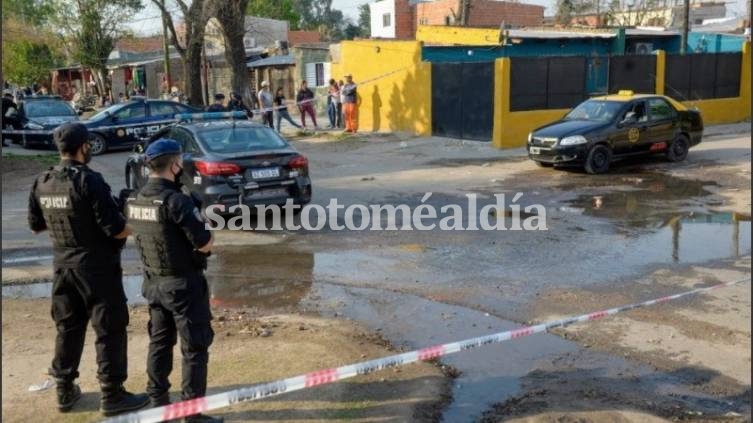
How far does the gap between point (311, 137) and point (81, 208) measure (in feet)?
61.0

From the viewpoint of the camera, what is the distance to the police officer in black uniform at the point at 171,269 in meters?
4.22

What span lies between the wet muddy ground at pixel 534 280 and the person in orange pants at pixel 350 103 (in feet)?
31.1

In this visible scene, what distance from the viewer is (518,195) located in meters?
12.8

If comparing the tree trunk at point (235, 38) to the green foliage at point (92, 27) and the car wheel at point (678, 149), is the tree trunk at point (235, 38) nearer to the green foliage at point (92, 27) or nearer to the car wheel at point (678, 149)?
the car wheel at point (678, 149)

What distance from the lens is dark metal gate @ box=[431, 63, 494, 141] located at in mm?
19562

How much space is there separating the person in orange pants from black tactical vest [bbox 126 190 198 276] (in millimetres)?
19221

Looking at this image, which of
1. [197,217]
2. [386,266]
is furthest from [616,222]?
[197,217]

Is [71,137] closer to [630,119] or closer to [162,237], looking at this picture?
[162,237]

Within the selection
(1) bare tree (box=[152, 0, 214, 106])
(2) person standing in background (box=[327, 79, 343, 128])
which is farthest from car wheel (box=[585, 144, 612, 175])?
(1) bare tree (box=[152, 0, 214, 106])

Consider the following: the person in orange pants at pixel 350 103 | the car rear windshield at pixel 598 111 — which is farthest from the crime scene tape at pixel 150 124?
the car rear windshield at pixel 598 111

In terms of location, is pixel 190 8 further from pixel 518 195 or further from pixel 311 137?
pixel 518 195

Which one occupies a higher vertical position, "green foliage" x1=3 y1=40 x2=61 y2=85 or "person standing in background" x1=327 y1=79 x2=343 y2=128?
"green foliage" x1=3 y1=40 x2=61 y2=85

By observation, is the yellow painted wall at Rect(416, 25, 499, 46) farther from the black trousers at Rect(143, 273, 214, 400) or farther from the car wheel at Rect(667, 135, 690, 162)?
the black trousers at Rect(143, 273, 214, 400)

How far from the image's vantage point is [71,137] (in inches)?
178
